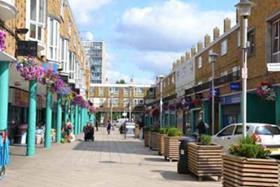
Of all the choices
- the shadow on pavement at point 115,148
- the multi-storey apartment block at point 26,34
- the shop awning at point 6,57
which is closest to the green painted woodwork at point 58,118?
the shadow on pavement at point 115,148

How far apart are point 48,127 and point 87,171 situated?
10.7 metres

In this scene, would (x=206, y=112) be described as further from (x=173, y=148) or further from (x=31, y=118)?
(x=31, y=118)

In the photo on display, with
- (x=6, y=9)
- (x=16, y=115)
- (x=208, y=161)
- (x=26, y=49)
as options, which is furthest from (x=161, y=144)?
(x=16, y=115)

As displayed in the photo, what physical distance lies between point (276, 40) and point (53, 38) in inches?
446

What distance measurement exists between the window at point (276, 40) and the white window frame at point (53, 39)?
11137mm

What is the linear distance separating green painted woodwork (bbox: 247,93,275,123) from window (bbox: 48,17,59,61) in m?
11.3

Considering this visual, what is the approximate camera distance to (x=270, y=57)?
2816 centimetres

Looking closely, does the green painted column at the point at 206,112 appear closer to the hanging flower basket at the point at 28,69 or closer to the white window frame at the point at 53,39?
the white window frame at the point at 53,39

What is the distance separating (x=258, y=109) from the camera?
3225 centimetres

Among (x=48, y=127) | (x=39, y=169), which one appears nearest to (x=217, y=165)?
(x=39, y=169)

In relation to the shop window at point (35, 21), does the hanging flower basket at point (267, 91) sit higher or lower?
lower

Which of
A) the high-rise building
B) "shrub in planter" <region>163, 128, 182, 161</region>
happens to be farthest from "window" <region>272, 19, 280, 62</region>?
the high-rise building

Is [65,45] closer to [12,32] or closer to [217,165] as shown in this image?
[12,32]

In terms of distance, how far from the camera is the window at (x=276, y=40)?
90.0 ft
